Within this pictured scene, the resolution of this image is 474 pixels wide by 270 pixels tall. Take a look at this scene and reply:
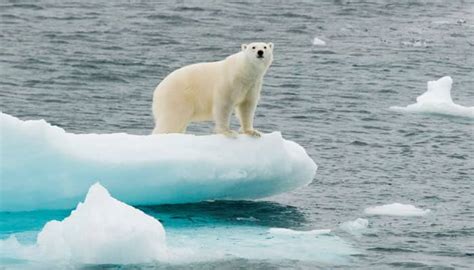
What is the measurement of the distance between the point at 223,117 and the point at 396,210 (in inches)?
87.3

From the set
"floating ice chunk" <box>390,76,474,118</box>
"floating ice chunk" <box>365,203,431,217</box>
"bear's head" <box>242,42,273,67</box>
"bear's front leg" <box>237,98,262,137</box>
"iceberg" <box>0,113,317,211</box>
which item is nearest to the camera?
"iceberg" <box>0,113,317,211</box>

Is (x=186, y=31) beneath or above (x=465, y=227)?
above

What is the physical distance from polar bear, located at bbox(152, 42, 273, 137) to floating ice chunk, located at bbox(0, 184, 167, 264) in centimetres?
226

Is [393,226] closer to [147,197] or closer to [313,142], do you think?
[147,197]

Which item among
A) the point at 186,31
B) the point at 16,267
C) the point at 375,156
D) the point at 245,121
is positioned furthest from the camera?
the point at 186,31

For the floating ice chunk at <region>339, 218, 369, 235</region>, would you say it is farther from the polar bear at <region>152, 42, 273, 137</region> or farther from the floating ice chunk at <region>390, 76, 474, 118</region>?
the floating ice chunk at <region>390, 76, 474, 118</region>

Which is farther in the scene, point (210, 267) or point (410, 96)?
point (410, 96)

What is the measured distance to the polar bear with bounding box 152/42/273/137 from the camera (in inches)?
532

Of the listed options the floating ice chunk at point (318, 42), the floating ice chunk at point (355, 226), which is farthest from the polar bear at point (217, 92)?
the floating ice chunk at point (318, 42)

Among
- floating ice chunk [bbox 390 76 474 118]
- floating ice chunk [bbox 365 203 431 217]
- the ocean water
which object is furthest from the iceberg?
floating ice chunk [bbox 390 76 474 118]

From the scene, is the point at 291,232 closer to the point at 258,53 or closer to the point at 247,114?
the point at 247,114

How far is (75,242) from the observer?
11656 mm

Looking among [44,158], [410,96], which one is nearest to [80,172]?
[44,158]

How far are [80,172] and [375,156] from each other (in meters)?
5.25
